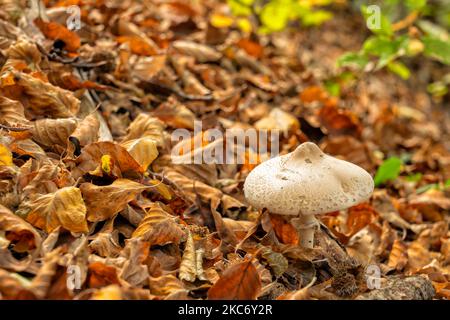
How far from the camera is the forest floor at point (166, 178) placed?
2365 mm

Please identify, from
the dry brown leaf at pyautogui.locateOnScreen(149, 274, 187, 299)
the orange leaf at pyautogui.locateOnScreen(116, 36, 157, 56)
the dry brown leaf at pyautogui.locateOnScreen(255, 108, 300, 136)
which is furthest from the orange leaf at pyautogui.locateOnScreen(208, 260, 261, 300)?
the orange leaf at pyautogui.locateOnScreen(116, 36, 157, 56)

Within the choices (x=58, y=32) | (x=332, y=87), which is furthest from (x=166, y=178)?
(x=332, y=87)

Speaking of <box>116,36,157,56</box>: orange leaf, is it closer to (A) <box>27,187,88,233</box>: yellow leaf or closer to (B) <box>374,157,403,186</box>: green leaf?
(B) <box>374,157,403,186</box>: green leaf

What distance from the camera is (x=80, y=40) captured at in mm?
4203

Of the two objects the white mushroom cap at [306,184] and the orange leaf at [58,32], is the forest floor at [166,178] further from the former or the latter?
the white mushroom cap at [306,184]

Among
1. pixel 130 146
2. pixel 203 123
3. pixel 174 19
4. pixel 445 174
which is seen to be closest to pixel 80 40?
pixel 203 123

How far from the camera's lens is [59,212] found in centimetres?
249

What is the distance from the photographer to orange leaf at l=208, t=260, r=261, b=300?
2.30m

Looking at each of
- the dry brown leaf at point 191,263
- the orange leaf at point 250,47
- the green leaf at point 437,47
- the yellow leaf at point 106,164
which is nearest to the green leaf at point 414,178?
the green leaf at point 437,47

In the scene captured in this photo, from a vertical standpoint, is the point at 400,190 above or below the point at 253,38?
below

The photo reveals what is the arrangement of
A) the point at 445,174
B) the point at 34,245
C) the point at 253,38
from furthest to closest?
the point at 253,38 → the point at 445,174 → the point at 34,245

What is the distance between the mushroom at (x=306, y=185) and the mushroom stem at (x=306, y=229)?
2cm
